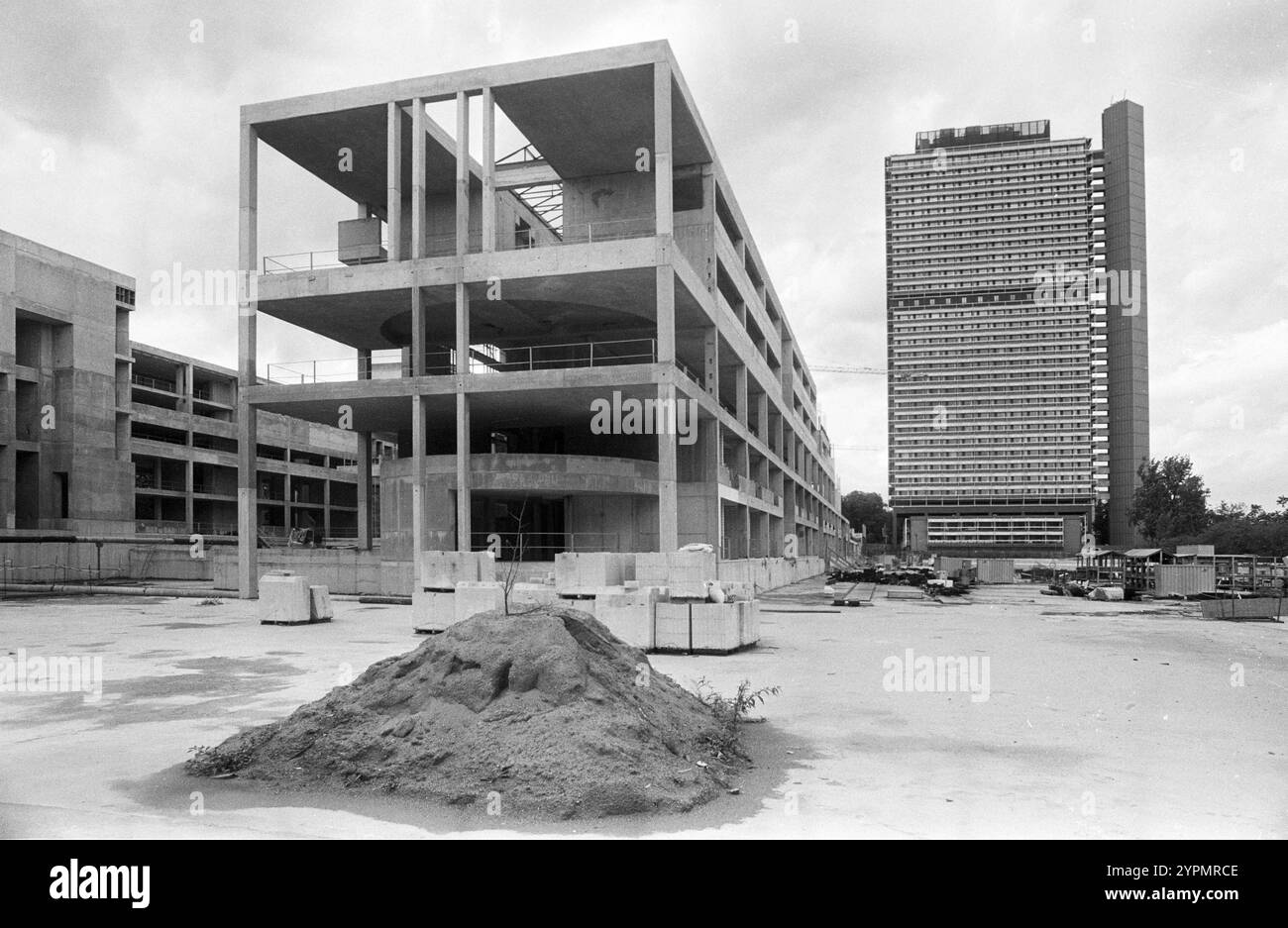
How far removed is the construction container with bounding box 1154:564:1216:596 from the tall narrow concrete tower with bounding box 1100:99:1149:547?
98209 millimetres

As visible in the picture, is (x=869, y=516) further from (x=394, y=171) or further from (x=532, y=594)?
(x=532, y=594)

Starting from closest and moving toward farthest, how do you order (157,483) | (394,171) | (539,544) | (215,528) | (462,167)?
(462,167) → (394,171) → (539,544) → (157,483) → (215,528)

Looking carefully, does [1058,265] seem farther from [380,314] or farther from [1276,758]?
[1276,758]

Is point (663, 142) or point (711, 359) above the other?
point (663, 142)

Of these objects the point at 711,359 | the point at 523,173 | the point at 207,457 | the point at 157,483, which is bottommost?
the point at 157,483

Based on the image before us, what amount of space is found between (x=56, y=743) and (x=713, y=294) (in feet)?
99.4

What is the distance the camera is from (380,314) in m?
34.8

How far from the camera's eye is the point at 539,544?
122 ft

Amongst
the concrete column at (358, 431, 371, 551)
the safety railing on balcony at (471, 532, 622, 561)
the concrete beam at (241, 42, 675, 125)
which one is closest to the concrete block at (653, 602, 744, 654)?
the safety railing on balcony at (471, 532, 622, 561)

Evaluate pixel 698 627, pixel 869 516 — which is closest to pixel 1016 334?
pixel 869 516

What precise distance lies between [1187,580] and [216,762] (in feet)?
117

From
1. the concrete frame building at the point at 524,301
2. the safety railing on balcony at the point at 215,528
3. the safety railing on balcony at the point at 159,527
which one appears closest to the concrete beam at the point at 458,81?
the concrete frame building at the point at 524,301

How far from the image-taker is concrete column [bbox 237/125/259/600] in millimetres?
32031
